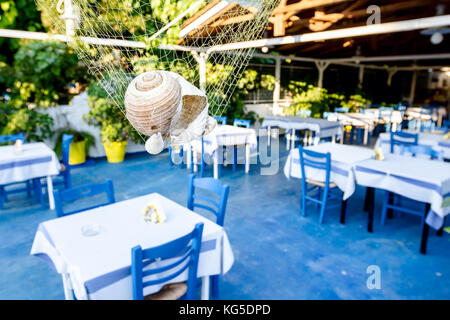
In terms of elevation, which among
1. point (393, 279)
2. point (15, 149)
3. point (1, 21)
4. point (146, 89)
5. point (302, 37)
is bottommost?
point (393, 279)

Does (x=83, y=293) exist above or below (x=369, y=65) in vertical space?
below

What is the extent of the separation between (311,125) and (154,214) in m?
5.79

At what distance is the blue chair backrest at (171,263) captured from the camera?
1.59 metres

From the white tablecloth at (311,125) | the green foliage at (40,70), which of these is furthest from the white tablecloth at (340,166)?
the green foliage at (40,70)

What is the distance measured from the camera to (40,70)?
611 centimetres

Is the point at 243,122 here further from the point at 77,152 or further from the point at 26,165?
the point at 26,165

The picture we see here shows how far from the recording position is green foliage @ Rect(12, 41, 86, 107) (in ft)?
20.0

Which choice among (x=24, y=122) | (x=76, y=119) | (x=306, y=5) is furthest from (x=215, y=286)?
(x=76, y=119)

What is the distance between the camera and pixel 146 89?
1.23 ft

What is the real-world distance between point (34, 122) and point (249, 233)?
488 centimetres

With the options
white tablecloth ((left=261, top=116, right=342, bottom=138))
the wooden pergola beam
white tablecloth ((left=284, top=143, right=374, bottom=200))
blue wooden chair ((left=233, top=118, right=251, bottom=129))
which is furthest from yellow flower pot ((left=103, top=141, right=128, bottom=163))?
the wooden pergola beam

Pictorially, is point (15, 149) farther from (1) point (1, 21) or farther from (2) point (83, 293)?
(1) point (1, 21)

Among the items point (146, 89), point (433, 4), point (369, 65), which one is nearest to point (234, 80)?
point (146, 89)

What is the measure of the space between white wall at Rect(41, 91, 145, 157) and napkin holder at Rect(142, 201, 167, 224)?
5.00 m
